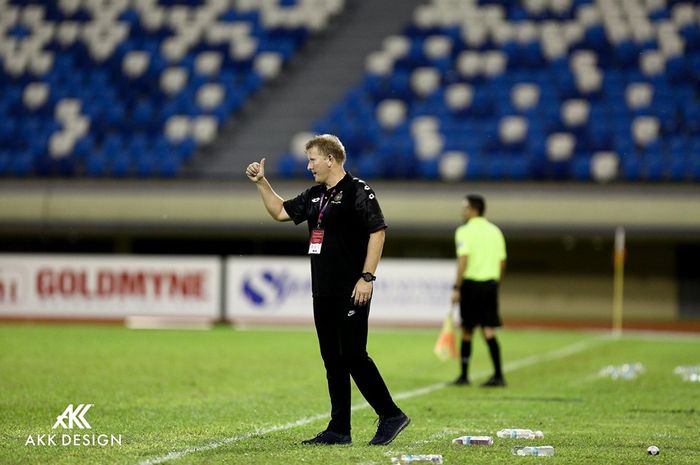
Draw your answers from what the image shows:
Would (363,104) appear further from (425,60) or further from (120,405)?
(120,405)

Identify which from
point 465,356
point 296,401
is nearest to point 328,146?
point 296,401

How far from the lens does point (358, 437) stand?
30.5 ft

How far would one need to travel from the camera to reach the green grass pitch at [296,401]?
841cm

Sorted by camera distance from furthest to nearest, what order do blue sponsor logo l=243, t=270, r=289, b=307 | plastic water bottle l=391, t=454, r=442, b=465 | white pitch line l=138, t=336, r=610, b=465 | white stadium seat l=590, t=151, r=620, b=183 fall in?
white stadium seat l=590, t=151, r=620, b=183 → blue sponsor logo l=243, t=270, r=289, b=307 → white pitch line l=138, t=336, r=610, b=465 → plastic water bottle l=391, t=454, r=442, b=465

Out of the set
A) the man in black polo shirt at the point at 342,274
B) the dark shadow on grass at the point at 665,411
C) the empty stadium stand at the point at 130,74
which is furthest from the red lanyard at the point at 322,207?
the empty stadium stand at the point at 130,74

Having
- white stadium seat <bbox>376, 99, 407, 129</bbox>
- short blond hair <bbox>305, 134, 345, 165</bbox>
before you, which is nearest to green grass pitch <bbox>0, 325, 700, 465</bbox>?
short blond hair <bbox>305, 134, 345, 165</bbox>

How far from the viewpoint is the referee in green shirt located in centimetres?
1478

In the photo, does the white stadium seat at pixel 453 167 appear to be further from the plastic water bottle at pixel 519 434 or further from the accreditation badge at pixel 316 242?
the accreditation badge at pixel 316 242

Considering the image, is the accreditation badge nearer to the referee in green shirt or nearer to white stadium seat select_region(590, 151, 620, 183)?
the referee in green shirt

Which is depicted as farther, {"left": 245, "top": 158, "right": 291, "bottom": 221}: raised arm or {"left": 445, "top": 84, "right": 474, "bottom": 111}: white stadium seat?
{"left": 445, "top": 84, "right": 474, "bottom": 111}: white stadium seat

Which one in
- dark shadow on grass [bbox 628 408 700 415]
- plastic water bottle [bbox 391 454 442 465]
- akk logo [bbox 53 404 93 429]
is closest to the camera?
plastic water bottle [bbox 391 454 442 465]

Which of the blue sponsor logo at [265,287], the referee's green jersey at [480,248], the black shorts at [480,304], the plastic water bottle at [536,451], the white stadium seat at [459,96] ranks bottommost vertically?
the blue sponsor logo at [265,287]

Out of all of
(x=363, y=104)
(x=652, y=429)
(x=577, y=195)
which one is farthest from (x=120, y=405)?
(x=363, y=104)

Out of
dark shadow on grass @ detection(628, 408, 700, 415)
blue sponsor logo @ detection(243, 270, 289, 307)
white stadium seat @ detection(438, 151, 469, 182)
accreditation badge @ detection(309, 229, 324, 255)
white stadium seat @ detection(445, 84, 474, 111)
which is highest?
white stadium seat @ detection(445, 84, 474, 111)
